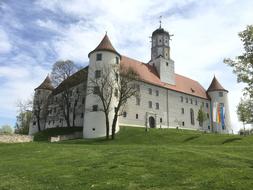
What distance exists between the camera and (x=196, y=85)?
7069 centimetres

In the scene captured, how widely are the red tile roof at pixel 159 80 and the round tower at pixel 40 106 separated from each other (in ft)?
61.4

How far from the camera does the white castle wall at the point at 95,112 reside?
43.3 metres

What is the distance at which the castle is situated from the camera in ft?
154

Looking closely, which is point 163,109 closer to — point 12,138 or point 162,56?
point 162,56

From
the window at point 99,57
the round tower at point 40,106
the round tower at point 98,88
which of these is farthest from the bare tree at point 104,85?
the round tower at point 40,106

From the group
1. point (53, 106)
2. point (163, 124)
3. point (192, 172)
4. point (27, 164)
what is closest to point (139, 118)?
point (163, 124)

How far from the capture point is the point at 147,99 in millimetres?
54375

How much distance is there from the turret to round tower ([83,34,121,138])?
52.2 feet

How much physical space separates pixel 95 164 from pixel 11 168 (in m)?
4.97

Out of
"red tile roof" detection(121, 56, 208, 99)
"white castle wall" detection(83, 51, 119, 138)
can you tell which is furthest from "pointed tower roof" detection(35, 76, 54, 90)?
"white castle wall" detection(83, 51, 119, 138)

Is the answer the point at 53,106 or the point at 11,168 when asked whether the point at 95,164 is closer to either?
the point at 11,168

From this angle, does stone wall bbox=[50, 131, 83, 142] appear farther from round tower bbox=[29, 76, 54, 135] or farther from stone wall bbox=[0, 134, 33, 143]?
round tower bbox=[29, 76, 54, 135]

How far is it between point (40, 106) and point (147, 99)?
71.4ft

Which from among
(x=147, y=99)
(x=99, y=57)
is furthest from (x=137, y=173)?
(x=147, y=99)
